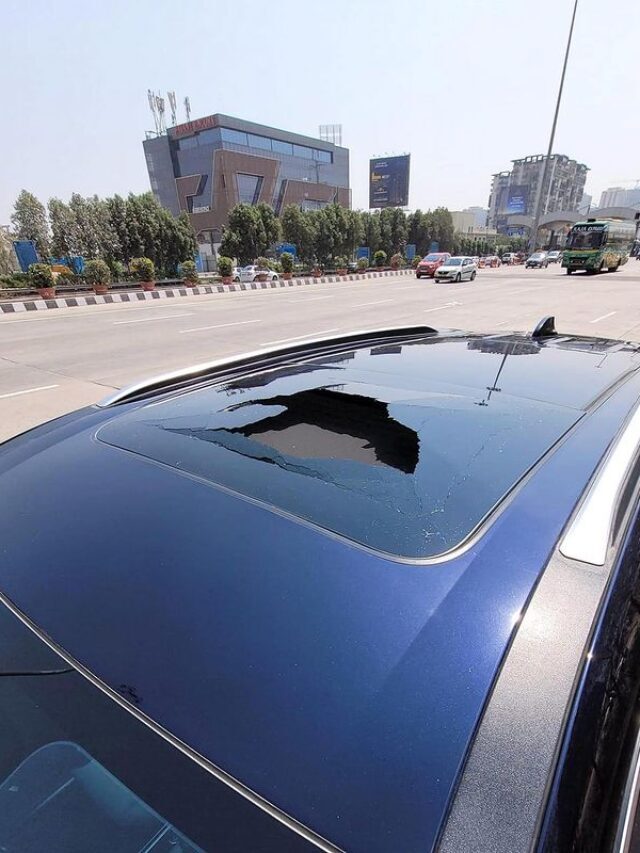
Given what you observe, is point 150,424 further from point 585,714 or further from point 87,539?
point 585,714

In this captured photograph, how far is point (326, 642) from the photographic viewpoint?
31.3 inches

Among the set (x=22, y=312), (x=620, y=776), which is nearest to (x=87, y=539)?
(x=620, y=776)

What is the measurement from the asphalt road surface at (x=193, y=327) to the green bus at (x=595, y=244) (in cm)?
1191

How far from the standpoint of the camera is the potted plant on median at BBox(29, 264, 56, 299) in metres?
18.4

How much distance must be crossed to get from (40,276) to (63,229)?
1772cm

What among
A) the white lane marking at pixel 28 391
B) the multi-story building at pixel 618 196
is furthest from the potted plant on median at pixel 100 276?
the multi-story building at pixel 618 196

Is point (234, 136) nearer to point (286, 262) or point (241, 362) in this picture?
point (286, 262)

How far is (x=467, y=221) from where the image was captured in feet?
318

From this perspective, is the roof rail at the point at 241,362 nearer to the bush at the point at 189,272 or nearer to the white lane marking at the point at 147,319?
the white lane marking at the point at 147,319

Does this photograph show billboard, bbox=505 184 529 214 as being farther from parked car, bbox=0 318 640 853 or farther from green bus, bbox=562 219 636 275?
parked car, bbox=0 318 640 853

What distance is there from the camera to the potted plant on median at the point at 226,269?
2778 centimetres

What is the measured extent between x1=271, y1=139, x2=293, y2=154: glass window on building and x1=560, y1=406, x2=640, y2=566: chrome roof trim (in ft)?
259

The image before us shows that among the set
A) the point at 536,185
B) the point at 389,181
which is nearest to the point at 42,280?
the point at 389,181

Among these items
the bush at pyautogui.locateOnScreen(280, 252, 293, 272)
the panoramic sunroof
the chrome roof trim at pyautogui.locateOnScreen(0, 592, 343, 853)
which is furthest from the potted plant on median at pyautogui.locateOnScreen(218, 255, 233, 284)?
the chrome roof trim at pyautogui.locateOnScreen(0, 592, 343, 853)
